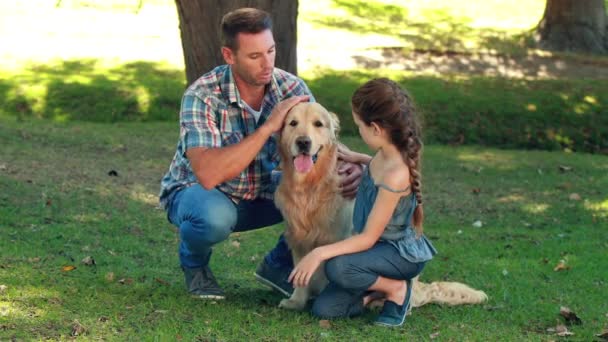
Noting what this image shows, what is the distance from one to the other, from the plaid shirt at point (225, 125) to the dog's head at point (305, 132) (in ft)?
1.05

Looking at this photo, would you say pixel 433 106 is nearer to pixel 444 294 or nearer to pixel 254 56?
pixel 444 294

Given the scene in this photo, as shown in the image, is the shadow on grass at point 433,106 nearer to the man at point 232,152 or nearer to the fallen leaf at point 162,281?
the fallen leaf at point 162,281

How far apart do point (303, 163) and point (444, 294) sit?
3.93ft

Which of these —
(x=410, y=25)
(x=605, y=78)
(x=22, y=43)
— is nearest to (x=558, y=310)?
(x=605, y=78)

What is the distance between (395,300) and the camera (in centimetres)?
500

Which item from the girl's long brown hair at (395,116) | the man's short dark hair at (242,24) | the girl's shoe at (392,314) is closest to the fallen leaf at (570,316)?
the girl's shoe at (392,314)

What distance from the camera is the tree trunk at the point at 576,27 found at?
730 inches

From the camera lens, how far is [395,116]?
479cm

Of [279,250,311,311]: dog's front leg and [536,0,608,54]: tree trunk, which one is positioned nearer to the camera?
[279,250,311,311]: dog's front leg

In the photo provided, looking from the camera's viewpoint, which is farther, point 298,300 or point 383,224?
point 298,300

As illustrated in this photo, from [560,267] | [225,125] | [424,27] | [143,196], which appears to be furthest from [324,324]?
[424,27]

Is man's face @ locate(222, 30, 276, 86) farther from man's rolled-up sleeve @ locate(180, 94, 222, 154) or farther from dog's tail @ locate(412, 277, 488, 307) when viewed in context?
dog's tail @ locate(412, 277, 488, 307)

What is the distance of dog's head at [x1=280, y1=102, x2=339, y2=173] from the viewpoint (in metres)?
5.00

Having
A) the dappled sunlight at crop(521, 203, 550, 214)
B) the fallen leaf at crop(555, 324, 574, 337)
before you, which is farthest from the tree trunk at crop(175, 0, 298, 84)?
the fallen leaf at crop(555, 324, 574, 337)
